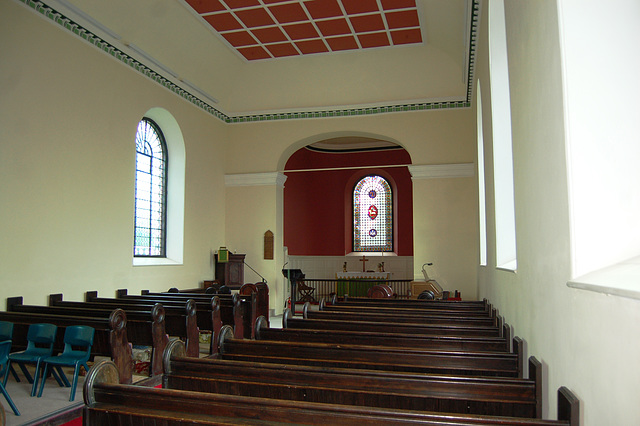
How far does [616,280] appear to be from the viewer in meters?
1.43

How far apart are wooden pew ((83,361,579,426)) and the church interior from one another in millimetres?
335

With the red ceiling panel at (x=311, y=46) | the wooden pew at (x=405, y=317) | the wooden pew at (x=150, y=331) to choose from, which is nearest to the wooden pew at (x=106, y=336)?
the wooden pew at (x=150, y=331)

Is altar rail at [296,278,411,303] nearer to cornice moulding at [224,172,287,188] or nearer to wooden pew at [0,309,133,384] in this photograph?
cornice moulding at [224,172,287,188]

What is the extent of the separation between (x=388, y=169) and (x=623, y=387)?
1532 centimetres

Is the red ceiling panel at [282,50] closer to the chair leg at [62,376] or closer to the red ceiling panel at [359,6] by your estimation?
the red ceiling panel at [359,6]

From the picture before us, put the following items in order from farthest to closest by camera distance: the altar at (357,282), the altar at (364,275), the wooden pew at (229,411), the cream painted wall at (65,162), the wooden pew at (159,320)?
the altar at (364,275), the altar at (357,282), the cream painted wall at (65,162), the wooden pew at (159,320), the wooden pew at (229,411)

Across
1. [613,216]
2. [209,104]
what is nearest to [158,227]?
[209,104]

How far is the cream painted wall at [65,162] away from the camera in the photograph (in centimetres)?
630

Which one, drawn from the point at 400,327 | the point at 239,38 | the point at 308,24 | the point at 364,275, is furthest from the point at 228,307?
the point at 364,275

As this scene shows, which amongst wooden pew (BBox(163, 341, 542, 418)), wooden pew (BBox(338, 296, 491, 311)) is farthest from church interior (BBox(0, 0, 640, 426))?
wooden pew (BBox(338, 296, 491, 311))

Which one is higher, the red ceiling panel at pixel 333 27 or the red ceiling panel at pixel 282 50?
the red ceiling panel at pixel 333 27

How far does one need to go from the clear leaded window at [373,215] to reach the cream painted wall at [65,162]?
818cm

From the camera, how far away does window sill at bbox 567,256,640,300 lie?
1.29 metres

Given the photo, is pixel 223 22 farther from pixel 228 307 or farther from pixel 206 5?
pixel 228 307
